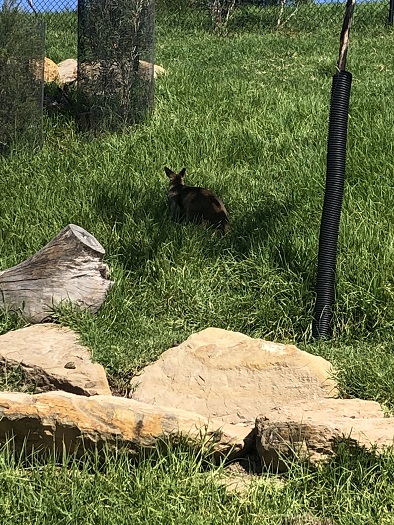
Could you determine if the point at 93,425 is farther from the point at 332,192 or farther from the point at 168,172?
the point at 168,172

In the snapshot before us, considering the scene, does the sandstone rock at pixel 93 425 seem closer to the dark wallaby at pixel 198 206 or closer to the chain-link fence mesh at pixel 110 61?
the dark wallaby at pixel 198 206

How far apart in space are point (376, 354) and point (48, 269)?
7.15 feet

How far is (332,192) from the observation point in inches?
178

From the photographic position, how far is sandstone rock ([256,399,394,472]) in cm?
316

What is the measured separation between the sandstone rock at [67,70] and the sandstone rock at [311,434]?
7.27 metres

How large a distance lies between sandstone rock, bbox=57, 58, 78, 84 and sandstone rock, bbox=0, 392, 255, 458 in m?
7.05

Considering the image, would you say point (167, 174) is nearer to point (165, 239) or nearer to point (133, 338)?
point (165, 239)

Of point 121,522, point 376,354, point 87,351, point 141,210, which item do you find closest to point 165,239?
point 141,210

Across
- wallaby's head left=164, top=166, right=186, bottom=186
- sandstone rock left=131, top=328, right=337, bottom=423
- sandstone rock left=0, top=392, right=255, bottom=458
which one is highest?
wallaby's head left=164, top=166, right=186, bottom=186

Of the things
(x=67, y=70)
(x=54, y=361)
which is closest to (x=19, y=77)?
(x=67, y=70)

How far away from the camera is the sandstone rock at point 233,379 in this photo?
4.05 m

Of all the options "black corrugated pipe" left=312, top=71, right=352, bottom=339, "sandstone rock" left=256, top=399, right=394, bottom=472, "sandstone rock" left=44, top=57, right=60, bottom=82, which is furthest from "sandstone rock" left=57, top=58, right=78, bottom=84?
"sandstone rock" left=256, top=399, right=394, bottom=472

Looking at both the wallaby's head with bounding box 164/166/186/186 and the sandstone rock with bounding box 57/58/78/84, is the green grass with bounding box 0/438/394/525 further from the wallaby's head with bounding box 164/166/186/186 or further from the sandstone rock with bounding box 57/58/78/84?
the sandstone rock with bounding box 57/58/78/84

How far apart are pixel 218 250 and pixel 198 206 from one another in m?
0.62
